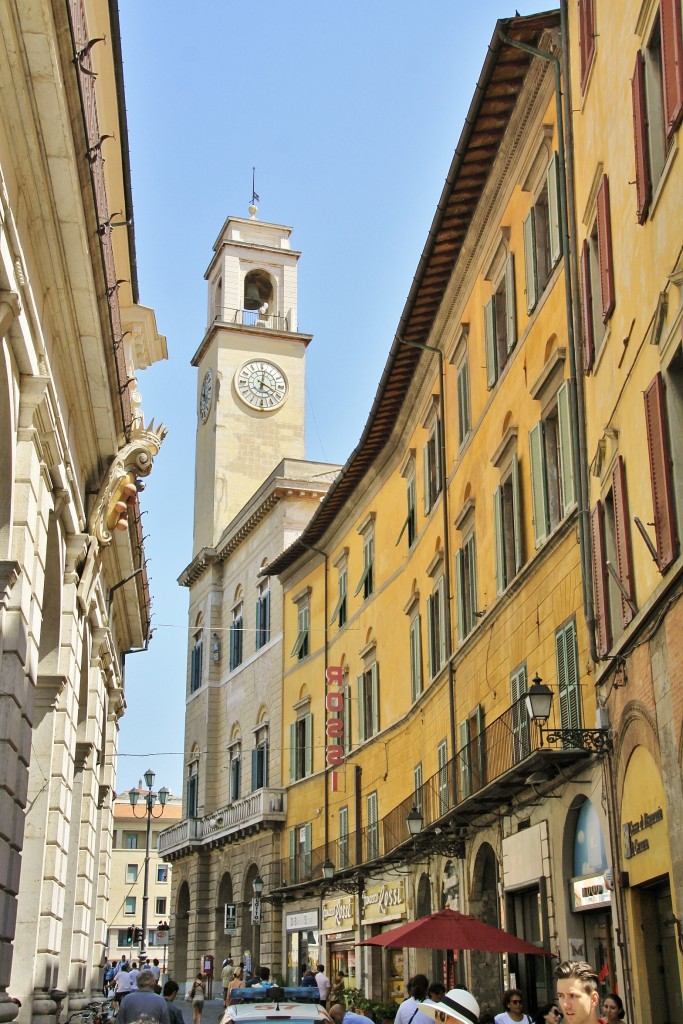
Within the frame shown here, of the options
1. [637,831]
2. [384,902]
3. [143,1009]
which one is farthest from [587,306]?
[384,902]

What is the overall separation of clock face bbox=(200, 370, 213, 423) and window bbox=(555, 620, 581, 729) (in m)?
39.2

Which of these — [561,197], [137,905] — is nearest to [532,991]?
[561,197]

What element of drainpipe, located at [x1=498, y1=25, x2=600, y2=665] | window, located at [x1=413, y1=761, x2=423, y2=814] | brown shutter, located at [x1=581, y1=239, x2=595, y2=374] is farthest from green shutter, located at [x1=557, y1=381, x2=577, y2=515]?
window, located at [x1=413, y1=761, x2=423, y2=814]

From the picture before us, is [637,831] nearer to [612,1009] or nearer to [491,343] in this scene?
[612,1009]

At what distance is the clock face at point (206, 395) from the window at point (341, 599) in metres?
18.9

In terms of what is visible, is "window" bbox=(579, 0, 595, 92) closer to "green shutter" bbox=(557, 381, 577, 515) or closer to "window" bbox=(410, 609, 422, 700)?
"green shutter" bbox=(557, 381, 577, 515)

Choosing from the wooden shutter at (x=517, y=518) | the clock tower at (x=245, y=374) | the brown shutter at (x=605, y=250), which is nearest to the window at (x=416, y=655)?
the wooden shutter at (x=517, y=518)

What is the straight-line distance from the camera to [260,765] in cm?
4500

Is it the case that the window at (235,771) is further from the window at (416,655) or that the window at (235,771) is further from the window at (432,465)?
the window at (432,465)

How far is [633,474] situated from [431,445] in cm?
1410

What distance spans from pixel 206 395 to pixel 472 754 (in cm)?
3711

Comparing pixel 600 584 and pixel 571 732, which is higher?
pixel 600 584

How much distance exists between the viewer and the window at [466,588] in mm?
22656

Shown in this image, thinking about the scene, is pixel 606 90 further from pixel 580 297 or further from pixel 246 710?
pixel 246 710
